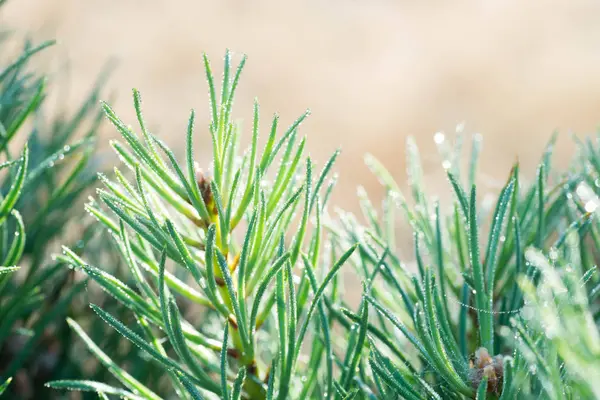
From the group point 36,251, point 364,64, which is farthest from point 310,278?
point 364,64

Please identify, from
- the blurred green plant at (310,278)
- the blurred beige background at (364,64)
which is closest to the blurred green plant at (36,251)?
the blurred green plant at (310,278)

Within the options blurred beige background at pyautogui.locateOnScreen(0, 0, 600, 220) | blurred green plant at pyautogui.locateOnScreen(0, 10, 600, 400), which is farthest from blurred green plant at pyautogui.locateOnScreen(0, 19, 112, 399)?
blurred beige background at pyautogui.locateOnScreen(0, 0, 600, 220)

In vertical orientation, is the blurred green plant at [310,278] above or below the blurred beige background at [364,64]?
below

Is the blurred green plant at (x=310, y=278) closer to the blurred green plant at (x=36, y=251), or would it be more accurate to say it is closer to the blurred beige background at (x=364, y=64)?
the blurred green plant at (x=36, y=251)

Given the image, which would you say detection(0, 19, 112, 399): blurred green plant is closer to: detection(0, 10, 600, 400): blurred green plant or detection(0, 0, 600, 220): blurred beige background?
detection(0, 10, 600, 400): blurred green plant

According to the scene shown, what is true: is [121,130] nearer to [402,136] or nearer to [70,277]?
[70,277]

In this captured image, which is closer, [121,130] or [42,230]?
[121,130]

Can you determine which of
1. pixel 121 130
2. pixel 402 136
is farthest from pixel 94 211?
pixel 402 136

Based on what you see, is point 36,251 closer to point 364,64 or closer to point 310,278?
point 310,278
